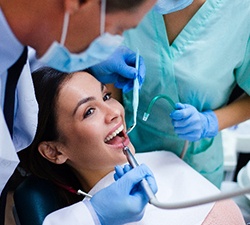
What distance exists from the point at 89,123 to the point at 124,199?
35cm

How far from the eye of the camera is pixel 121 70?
1728mm

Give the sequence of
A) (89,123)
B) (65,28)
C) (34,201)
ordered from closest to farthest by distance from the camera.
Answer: (65,28)
(89,123)
(34,201)

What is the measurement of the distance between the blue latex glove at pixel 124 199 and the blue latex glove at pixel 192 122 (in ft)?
1.08

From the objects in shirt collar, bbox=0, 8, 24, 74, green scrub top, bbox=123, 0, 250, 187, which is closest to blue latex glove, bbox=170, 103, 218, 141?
green scrub top, bbox=123, 0, 250, 187

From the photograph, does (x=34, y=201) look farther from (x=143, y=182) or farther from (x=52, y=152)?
(x=143, y=182)

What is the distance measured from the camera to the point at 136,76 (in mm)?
1698

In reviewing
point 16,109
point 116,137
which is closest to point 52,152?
point 116,137

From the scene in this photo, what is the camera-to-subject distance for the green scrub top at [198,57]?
1696 mm

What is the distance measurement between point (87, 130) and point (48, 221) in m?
0.35

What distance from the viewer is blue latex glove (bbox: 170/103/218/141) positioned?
1.74 metres

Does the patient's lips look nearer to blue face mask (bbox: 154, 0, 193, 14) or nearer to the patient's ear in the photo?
the patient's ear

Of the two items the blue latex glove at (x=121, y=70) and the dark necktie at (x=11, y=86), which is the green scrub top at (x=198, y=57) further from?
the dark necktie at (x=11, y=86)

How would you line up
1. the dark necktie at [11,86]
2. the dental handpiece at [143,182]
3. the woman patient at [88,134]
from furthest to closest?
1. the woman patient at [88,134]
2. the dental handpiece at [143,182]
3. the dark necktie at [11,86]

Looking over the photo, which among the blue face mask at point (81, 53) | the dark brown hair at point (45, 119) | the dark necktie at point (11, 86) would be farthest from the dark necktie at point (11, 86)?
the dark brown hair at point (45, 119)
